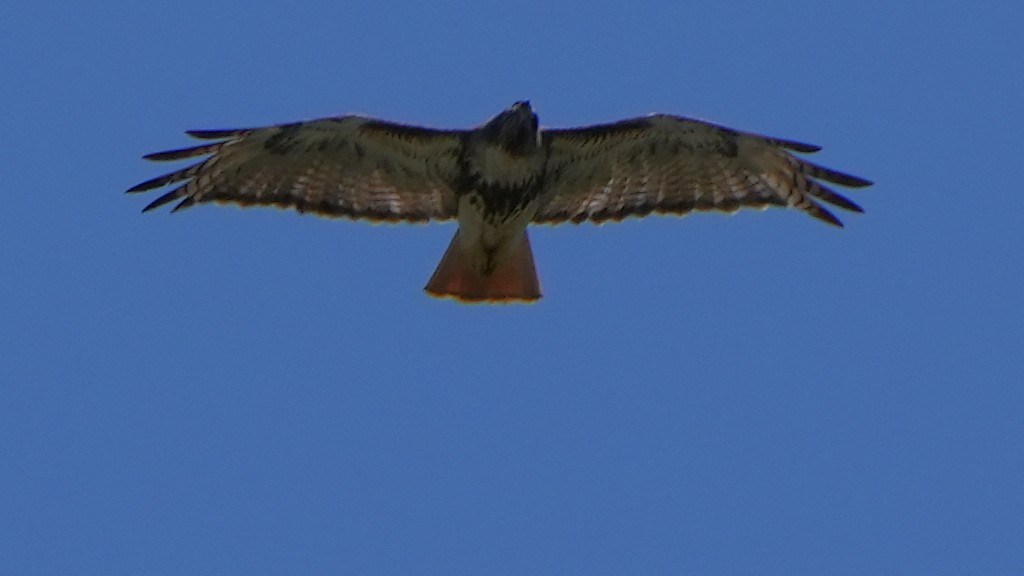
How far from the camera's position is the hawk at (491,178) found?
39.4ft

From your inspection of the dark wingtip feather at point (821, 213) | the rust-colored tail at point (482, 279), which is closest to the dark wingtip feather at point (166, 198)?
the rust-colored tail at point (482, 279)

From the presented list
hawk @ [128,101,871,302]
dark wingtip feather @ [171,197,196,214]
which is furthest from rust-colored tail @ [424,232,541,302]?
dark wingtip feather @ [171,197,196,214]

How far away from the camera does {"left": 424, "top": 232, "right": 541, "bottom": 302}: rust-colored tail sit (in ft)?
40.6

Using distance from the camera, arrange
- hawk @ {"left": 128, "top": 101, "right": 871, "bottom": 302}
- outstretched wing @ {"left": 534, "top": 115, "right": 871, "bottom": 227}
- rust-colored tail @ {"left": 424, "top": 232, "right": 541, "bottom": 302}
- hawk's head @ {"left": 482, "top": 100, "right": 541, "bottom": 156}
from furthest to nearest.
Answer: rust-colored tail @ {"left": 424, "top": 232, "right": 541, "bottom": 302} → outstretched wing @ {"left": 534, "top": 115, "right": 871, "bottom": 227} → hawk @ {"left": 128, "top": 101, "right": 871, "bottom": 302} → hawk's head @ {"left": 482, "top": 100, "right": 541, "bottom": 156}

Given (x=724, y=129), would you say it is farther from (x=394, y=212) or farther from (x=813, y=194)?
(x=394, y=212)

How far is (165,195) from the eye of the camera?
1222 centimetres

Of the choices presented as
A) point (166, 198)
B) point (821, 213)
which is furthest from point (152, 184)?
point (821, 213)

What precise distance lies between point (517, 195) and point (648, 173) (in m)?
1.03

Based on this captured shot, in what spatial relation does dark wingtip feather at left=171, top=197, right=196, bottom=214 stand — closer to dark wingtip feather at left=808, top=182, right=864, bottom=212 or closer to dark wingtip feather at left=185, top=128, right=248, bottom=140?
dark wingtip feather at left=185, top=128, right=248, bottom=140

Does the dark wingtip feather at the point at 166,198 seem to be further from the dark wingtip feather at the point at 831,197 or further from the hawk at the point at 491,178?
the dark wingtip feather at the point at 831,197

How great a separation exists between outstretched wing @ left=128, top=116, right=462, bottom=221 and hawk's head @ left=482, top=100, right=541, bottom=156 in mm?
304

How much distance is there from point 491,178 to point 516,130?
1.33ft

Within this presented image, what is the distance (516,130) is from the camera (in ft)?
38.0

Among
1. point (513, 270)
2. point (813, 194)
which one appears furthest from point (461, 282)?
point (813, 194)
